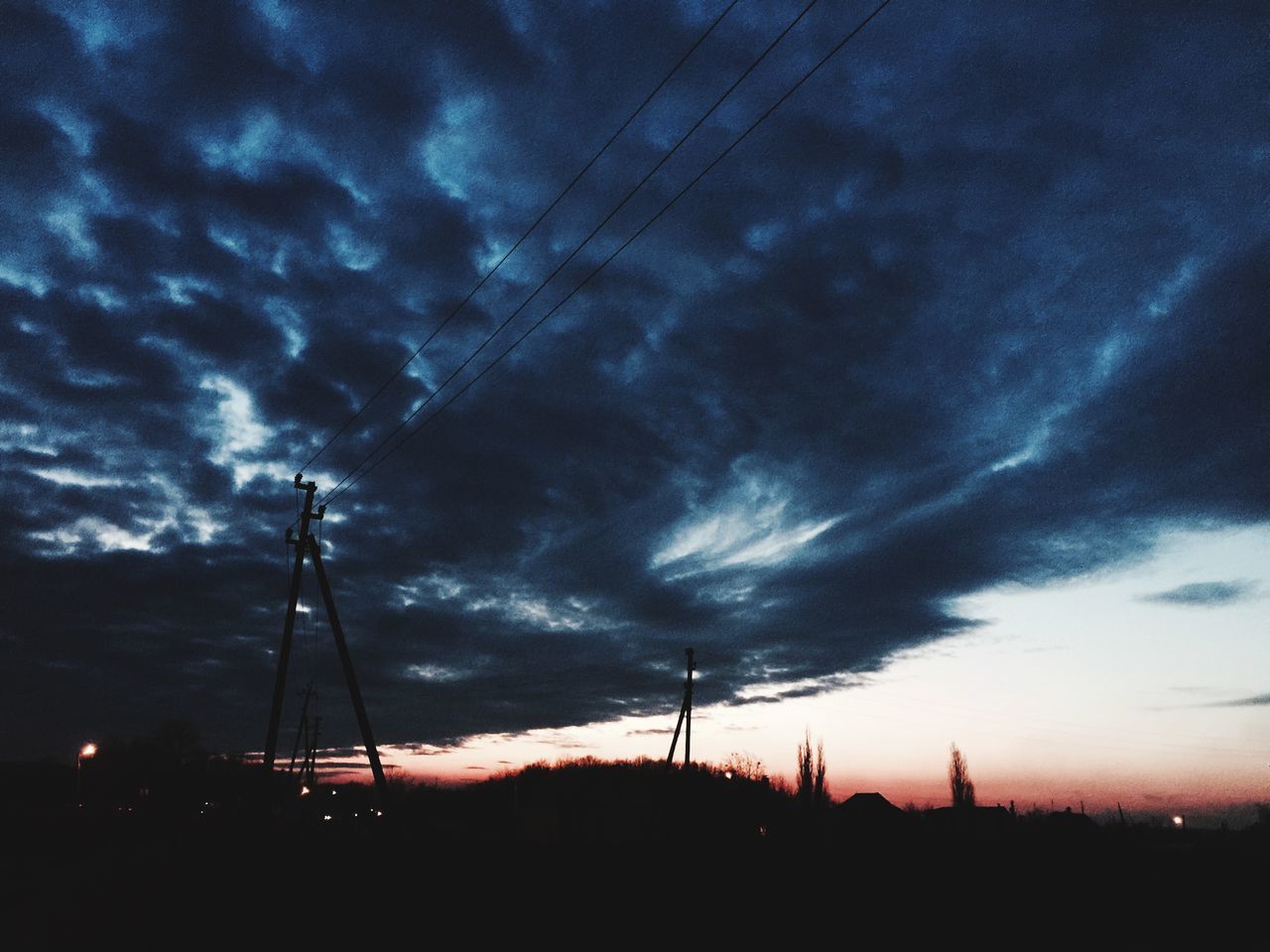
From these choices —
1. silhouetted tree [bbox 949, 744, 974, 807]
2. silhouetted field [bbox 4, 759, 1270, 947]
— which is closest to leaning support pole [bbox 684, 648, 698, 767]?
silhouetted field [bbox 4, 759, 1270, 947]

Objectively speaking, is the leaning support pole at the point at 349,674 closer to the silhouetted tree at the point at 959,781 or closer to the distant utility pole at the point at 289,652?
the distant utility pole at the point at 289,652

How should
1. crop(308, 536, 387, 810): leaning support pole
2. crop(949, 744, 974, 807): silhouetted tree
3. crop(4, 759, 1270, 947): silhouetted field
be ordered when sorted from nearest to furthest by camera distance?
crop(4, 759, 1270, 947): silhouetted field < crop(308, 536, 387, 810): leaning support pole < crop(949, 744, 974, 807): silhouetted tree

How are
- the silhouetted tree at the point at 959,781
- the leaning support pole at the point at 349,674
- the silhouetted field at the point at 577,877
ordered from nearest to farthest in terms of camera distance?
1. the silhouetted field at the point at 577,877
2. the leaning support pole at the point at 349,674
3. the silhouetted tree at the point at 959,781

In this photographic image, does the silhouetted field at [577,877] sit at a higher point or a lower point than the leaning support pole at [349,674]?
lower

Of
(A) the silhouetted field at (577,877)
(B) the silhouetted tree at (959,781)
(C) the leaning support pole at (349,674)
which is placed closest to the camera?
(A) the silhouetted field at (577,877)

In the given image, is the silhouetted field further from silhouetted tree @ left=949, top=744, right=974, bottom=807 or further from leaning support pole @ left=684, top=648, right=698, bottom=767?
silhouetted tree @ left=949, top=744, right=974, bottom=807

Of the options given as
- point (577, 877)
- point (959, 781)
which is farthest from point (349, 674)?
point (959, 781)

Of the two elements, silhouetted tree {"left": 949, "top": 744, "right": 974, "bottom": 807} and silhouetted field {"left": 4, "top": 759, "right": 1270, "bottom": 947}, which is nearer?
silhouetted field {"left": 4, "top": 759, "right": 1270, "bottom": 947}

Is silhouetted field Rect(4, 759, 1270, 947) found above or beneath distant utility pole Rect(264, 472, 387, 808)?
beneath

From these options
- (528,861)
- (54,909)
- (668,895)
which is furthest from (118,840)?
(668,895)

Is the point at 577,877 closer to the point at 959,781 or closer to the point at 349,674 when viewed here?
the point at 349,674

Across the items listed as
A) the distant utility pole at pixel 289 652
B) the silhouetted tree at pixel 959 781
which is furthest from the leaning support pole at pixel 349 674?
the silhouetted tree at pixel 959 781

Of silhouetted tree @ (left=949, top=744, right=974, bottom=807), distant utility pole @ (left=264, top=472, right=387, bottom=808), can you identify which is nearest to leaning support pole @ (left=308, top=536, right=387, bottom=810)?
distant utility pole @ (left=264, top=472, right=387, bottom=808)

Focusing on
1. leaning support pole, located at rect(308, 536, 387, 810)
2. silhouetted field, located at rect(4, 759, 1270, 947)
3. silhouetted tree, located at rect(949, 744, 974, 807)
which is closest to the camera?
silhouetted field, located at rect(4, 759, 1270, 947)
